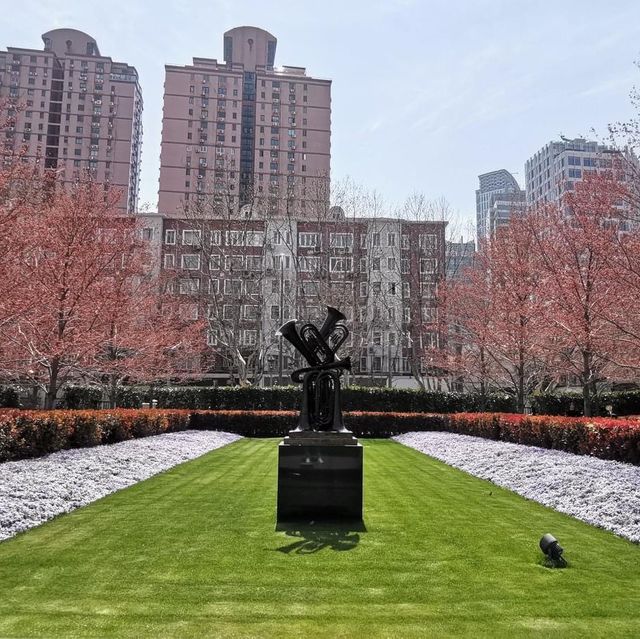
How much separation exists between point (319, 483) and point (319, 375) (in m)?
1.47

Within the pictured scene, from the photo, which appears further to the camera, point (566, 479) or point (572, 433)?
point (572, 433)

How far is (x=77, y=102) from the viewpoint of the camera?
271 feet

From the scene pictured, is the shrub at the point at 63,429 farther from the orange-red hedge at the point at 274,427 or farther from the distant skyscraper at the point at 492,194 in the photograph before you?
the distant skyscraper at the point at 492,194

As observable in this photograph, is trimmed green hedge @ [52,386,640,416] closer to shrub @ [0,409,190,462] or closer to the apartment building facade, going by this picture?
the apartment building facade

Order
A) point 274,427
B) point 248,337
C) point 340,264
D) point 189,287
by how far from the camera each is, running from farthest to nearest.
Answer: point 248,337 → point 189,287 → point 340,264 → point 274,427

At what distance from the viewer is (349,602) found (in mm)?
4352

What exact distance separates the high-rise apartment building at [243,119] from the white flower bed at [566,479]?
6248cm

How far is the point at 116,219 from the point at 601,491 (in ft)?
54.3

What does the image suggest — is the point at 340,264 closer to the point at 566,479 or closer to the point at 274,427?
the point at 274,427

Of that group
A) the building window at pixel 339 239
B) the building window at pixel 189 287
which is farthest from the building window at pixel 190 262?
the building window at pixel 339 239

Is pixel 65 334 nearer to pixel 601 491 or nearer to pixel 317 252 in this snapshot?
pixel 601 491

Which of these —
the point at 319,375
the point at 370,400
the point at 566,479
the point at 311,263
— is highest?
the point at 311,263

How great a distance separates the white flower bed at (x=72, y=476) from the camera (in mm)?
7109

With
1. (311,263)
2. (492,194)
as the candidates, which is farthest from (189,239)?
(492,194)
